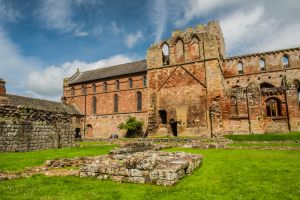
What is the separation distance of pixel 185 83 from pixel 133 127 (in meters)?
14.6

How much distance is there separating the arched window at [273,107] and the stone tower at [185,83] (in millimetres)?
7591

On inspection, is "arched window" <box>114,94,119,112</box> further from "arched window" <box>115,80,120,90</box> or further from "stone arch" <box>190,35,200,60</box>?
"stone arch" <box>190,35,200,60</box>

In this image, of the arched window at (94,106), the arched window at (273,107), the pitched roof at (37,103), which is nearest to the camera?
the arched window at (273,107)

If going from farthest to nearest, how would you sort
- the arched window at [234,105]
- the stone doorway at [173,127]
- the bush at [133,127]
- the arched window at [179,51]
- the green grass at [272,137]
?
the bush at [133,127] → the arched window at [179,51] → the stone doorway at [173,127] → the arched window at [234,105] → the green grass at [272,137]

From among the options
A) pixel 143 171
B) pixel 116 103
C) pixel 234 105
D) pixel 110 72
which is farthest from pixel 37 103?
pixel 143 171

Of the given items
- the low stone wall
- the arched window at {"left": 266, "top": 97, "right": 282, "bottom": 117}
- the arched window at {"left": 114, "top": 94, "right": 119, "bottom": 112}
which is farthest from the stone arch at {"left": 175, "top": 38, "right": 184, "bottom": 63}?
the low stone wall

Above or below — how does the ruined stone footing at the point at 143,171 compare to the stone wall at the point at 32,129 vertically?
below

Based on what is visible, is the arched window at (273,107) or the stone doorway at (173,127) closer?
the arched window at (273,107)

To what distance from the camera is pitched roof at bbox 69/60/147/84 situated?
5074 cm

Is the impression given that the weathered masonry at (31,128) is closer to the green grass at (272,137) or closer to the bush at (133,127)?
the green grass at (272,137)

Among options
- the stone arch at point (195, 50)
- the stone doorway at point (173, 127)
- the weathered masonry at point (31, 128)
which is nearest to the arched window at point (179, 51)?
the stone arch at point (195, 50)

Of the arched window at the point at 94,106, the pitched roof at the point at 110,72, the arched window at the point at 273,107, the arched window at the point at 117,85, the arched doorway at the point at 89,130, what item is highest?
the pitched roof at the point at 110,72

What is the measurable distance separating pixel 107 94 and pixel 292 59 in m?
35.9

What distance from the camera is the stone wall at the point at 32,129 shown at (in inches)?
681
